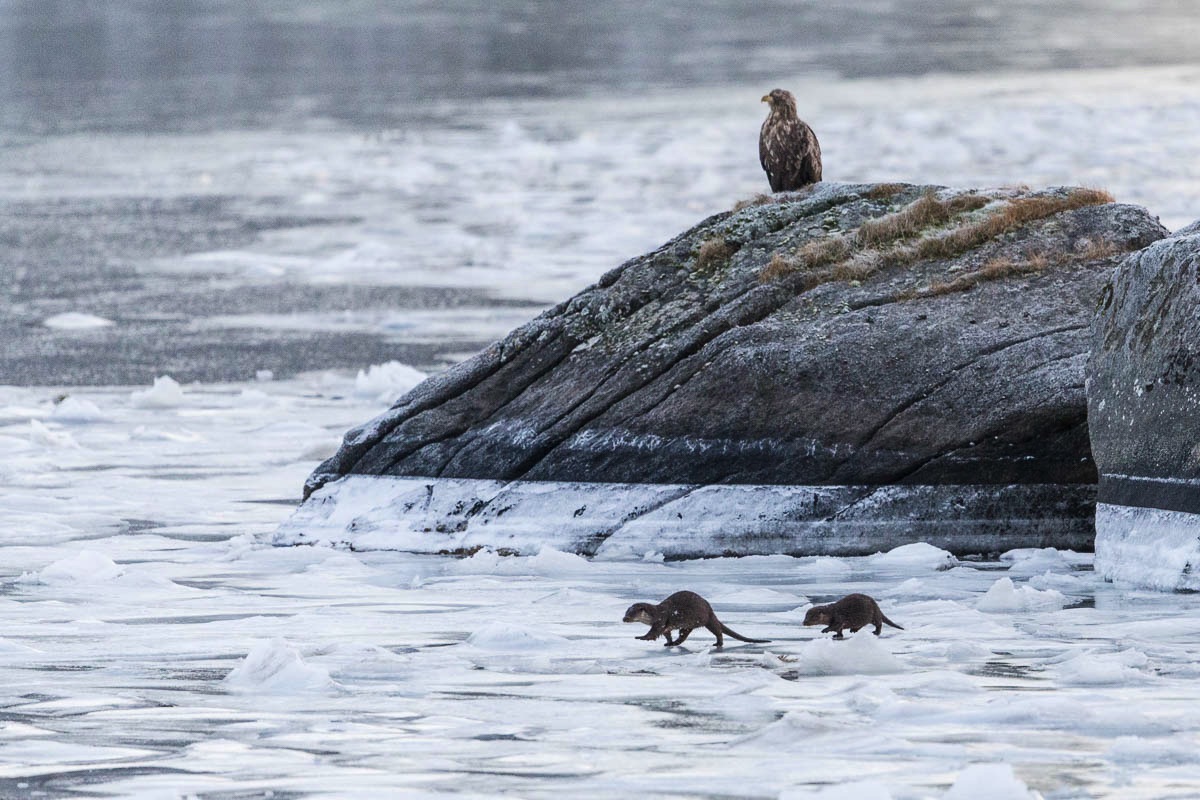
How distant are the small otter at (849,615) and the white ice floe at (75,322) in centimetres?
1205

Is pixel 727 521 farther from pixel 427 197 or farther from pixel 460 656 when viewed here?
pixel 427 197

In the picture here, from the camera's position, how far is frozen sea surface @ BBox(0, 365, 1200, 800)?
625 cm

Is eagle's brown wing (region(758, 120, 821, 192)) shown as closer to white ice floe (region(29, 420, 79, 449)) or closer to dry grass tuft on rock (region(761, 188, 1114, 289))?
dry grass tuft on rock (region(761, 188, 1114, 289))

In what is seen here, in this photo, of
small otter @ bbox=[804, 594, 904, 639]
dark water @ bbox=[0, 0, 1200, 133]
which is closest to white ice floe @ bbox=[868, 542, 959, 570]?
small otter @ bbox=[804, 594, 904, 639]

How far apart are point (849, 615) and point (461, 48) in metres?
49.1

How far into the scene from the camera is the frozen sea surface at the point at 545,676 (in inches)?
246

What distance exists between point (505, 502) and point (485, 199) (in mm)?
17545

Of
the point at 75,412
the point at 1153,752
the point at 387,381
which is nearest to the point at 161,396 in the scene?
the point at 75,412

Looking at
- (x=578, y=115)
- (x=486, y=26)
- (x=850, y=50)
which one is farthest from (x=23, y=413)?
(x=486, y=26)

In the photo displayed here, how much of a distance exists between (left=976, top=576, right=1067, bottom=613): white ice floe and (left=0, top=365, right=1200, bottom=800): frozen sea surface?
1 centimetres

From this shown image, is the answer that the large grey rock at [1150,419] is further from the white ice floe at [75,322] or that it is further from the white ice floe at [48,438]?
the white ice floe at [75,322]

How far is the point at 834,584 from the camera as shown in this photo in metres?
9.47

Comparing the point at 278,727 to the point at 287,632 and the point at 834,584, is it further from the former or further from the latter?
the point at 834,584

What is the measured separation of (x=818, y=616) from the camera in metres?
8.29
